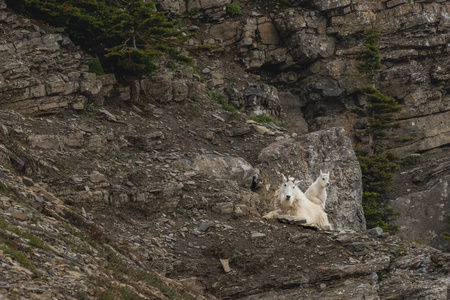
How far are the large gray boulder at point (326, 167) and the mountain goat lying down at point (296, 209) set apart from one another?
348 cm

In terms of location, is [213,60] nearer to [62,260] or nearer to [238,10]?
[238,10]

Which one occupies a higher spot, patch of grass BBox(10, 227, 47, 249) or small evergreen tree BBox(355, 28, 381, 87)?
small evergreen tree BBox(355, 28, 381, 87)

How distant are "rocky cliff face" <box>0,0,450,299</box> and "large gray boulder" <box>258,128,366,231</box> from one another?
0.06 metres

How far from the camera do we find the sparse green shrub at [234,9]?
42.5m

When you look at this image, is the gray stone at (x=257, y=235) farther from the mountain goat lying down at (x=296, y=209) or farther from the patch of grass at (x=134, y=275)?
the patch of grass at (x=134, y=275)

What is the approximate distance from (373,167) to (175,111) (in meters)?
16.7

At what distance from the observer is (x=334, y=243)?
2047 centimetres

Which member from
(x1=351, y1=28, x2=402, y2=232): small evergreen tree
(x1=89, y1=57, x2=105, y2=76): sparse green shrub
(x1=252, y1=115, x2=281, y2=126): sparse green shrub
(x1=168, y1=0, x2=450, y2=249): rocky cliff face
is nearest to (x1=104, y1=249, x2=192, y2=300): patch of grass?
(x1=89, y1=57, x2=105, y2=76): sparse green shrub

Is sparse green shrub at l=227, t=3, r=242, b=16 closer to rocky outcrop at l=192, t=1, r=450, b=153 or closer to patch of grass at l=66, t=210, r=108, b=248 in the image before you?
rocky outcrop at l=192, t=1, r=450, b=153

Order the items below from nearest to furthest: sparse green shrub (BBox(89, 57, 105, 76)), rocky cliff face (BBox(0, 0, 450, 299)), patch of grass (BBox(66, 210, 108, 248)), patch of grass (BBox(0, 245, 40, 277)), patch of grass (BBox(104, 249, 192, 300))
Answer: patch of grass (BBox(0, 245, 40, 277)) < patch of grass (BBox(104, 249, 192, 300)) < rocky cliff face (BBox(0, 0, 450, 299)) < patch of grass (BBox(66, 210, 108, 248)) < sparse green shrub (BBox(89, 57, 105, 76))

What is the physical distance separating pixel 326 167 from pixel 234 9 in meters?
16.5

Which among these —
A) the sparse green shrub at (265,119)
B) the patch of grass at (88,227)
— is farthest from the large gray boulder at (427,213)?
the patch of grass at (88,227)

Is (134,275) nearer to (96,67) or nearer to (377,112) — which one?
(96,67)

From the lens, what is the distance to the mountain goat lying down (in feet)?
74.1
